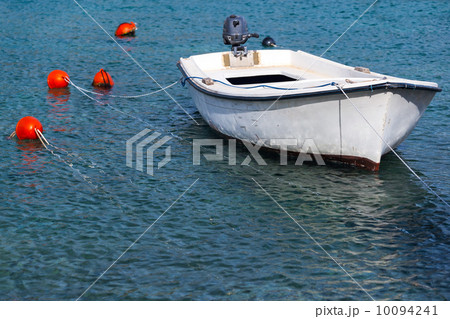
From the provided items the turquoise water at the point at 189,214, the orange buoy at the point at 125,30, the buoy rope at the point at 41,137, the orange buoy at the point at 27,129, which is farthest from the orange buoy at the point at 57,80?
the orange buoy at the point at 125,30

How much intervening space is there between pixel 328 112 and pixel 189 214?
3234 millimetres

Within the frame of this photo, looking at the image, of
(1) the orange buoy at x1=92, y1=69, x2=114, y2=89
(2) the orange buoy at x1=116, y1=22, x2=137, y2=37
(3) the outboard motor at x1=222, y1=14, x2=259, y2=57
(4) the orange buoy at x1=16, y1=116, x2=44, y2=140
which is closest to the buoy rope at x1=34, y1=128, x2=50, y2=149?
(4) the orange buoy at x1=16, y1=116, x2=44, y2=140

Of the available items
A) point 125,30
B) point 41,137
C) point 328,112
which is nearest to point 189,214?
point 328,112

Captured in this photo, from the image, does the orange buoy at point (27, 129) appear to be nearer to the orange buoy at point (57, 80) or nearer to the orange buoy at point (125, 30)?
the orange buoy at point (57, 80)

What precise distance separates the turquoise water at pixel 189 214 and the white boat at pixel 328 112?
0.50 metres

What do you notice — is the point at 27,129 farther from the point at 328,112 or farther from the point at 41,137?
the point at 328,112

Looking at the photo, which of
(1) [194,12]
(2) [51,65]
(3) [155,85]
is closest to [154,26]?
(1) [194,12]

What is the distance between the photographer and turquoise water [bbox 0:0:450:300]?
28.1ft

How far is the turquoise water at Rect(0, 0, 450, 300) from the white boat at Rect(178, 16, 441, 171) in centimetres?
50

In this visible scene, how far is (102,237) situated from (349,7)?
24.1 metres

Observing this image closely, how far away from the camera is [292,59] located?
16734 millimetres

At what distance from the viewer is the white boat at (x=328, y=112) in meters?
11.5

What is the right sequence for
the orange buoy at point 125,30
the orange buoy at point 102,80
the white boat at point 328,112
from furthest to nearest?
the orange buoy at point 125,30, the orange buoy at point 102,80, the white boat at point 328,112

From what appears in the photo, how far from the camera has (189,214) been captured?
35.2ft
